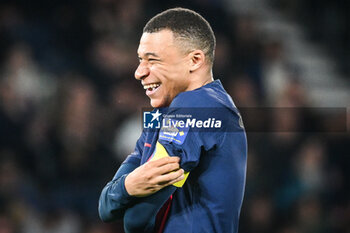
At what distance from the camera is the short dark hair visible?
2.15m

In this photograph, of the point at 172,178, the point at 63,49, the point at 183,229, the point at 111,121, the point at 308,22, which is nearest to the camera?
the point at 172,178

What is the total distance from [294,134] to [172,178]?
3.87m

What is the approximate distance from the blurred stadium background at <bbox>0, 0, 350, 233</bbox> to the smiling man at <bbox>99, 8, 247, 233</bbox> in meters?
2.54

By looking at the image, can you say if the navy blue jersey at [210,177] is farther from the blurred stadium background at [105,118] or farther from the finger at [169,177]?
the blurred stadium background at [105,118]

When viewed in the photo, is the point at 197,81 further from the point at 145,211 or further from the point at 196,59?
the point at 145,211

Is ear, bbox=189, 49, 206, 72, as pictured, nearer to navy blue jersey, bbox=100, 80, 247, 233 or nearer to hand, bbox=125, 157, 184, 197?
navy blue jersey, bbox=100, 80, 247, 233

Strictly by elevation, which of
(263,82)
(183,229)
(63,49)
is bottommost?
(183,229)

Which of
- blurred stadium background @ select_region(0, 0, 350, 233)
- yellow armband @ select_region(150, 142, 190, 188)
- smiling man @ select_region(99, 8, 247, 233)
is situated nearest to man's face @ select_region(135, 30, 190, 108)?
smiling man @ select_region(99, 8, 247, 233)

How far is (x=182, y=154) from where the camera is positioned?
185 cm

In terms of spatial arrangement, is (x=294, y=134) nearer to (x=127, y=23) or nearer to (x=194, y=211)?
(x=127, y=23)

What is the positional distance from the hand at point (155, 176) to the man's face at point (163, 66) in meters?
0.42

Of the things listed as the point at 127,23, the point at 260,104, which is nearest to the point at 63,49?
the point at 127,23

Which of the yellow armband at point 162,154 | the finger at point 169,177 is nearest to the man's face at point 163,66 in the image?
the yellow armband at point 162,154

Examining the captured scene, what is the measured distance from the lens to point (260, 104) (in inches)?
223
